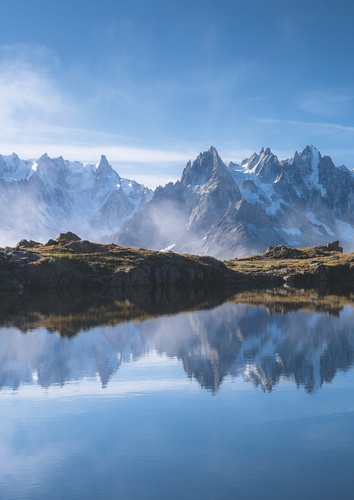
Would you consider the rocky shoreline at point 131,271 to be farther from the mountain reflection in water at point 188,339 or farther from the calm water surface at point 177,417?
the calm water surface at point 177,417

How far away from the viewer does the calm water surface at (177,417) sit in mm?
24625

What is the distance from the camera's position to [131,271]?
145625mm

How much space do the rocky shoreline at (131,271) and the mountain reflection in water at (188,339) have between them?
35700 millimetres

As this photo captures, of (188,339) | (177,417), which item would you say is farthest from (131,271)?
(177,417)

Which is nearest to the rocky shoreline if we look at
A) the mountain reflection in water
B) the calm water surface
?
the mountain reflection in water

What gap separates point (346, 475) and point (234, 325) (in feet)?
156

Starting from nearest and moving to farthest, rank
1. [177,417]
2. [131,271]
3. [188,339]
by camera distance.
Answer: [177,417] → [188,339] → [131,271]

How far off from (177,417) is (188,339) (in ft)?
94.0

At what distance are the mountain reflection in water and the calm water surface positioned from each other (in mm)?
290

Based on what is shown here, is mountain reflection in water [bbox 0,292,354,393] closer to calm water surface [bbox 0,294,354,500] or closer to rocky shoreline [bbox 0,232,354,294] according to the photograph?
calm water surface [bbox 0,294,354,500]

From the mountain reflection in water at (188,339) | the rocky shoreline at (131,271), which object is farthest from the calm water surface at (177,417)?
the rocky shoreline at (131,271)

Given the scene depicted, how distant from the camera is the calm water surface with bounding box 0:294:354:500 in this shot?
2462cm

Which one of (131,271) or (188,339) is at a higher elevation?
(131,271)

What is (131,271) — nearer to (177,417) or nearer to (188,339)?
(188,339)
